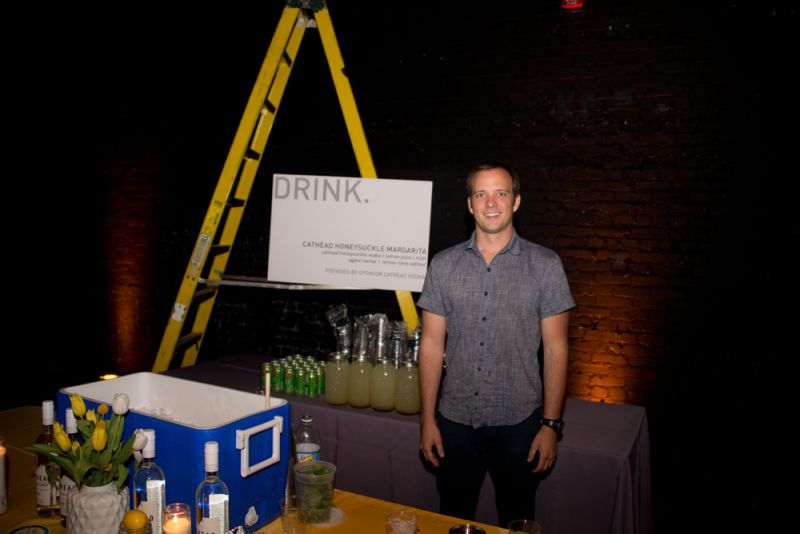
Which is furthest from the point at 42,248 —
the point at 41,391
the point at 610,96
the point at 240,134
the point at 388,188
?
the point at 610,96

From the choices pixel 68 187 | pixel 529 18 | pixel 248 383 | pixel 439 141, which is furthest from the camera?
pixel 68 187

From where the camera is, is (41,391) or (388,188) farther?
(41,391)

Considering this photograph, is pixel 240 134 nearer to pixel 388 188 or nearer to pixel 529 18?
pixel 388 188

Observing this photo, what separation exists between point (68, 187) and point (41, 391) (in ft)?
6.24

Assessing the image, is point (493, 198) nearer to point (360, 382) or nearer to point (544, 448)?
point (544, 448)

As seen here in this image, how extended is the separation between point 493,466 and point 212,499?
3.82ft

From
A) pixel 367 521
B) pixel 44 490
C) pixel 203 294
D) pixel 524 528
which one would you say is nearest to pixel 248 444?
pixel 367 521

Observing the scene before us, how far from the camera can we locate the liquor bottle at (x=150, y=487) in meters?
1.28

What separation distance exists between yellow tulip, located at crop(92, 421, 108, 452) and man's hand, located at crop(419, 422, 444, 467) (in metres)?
1.21

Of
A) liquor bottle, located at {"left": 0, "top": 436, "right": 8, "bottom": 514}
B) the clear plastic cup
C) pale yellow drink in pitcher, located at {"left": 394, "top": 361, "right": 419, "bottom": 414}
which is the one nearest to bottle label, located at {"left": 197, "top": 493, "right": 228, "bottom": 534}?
the clear plastic cup

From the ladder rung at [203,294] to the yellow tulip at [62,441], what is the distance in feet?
7.66

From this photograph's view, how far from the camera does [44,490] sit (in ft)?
4.68

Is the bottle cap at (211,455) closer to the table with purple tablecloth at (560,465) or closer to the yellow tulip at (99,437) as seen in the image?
the yellow tulip at (99,437)

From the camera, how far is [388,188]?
316 cm
